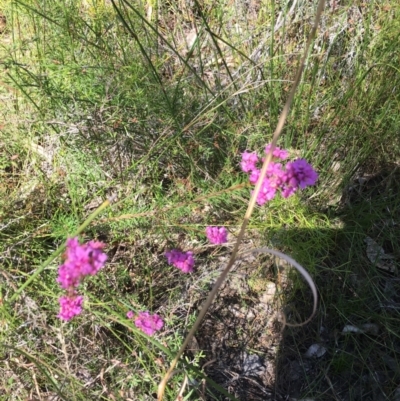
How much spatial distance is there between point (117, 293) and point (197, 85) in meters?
1.02

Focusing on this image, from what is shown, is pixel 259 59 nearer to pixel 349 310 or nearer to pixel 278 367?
pixel 349 310

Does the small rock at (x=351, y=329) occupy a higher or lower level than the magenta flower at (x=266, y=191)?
lower

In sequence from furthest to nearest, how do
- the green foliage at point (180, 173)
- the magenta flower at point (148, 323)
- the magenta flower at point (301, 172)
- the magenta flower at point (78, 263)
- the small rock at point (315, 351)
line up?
the small rock at point (315, 351), the green foliage at point (180, 173), the magenta flower at point (148, 323), the magenta flower at point (301, 172), the magenta flower at point (78, 263)

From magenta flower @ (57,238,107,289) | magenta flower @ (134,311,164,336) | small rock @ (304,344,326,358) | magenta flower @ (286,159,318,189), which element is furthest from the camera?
small rock @ (304,344,326,358)

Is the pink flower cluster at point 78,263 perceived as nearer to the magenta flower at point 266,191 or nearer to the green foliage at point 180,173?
the magenta flower at point 266,191

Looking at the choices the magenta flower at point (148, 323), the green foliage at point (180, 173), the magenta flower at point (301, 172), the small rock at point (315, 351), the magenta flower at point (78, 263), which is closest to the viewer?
the magenta flower at point (78, 263)

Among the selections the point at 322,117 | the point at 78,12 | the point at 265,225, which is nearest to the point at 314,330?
the point at 265,225

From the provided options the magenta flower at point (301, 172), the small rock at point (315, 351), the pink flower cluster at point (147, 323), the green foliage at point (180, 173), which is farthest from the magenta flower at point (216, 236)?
the small rock at point (315, 351)

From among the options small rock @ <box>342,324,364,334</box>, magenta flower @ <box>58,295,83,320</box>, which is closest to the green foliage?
small rock @ <box>342,324,364,334</box>

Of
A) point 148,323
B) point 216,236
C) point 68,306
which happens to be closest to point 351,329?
point 216,236

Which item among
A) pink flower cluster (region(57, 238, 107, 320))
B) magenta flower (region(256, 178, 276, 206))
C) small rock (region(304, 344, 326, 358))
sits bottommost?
small rock (region(304, 344, 326, 358))

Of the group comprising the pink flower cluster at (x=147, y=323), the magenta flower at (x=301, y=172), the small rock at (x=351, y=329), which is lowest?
the small rock at (x=351, y=329)

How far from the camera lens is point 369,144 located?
1.97 meters

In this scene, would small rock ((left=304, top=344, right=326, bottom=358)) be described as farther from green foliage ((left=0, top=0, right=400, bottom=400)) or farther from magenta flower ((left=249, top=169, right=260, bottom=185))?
magenta flower ((left=249, top=169, right=260, bottom=185))
